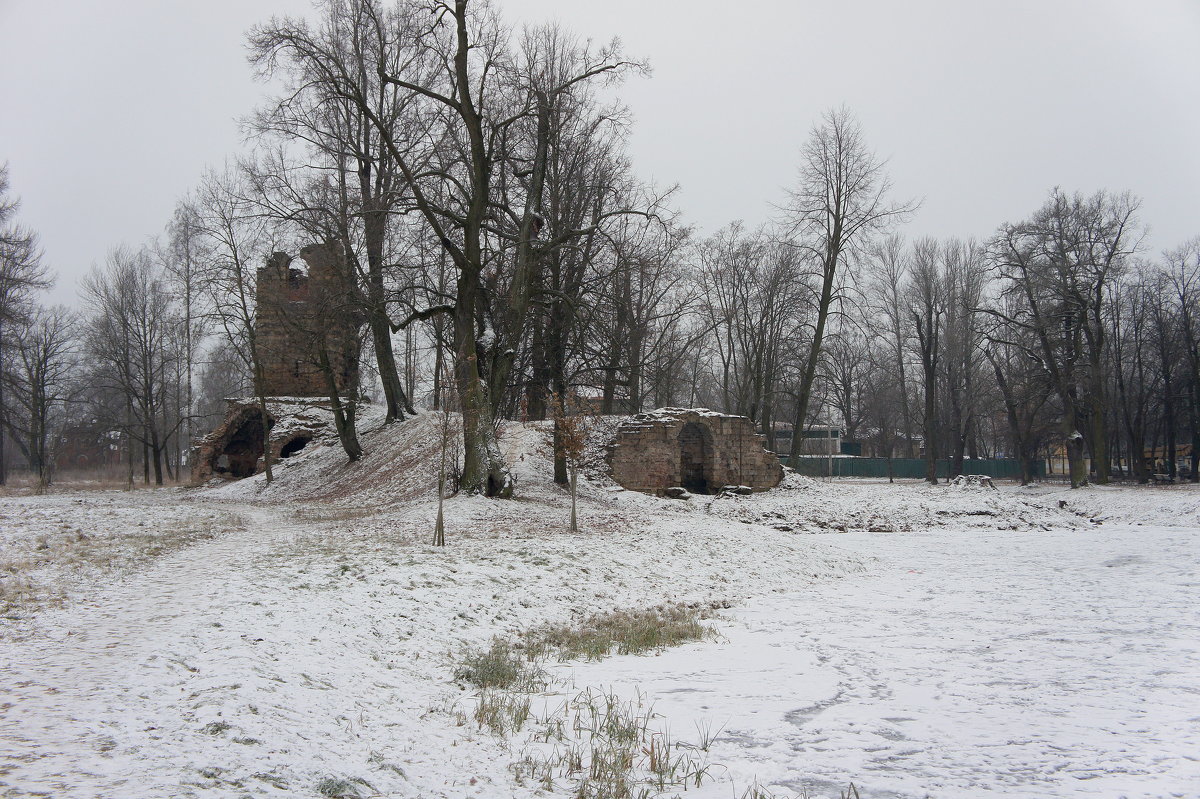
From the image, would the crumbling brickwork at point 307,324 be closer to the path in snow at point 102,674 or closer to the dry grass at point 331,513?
the dry grass at point 331,513

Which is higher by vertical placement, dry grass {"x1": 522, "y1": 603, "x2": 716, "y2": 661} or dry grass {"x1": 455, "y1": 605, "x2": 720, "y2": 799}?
dry grass {"x1": 455, "y1": 605, "x2": 720, "y2": 799}

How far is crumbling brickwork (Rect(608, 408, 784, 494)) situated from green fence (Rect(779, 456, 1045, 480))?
81.0 feet

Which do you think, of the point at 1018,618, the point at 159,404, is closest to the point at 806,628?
the point at 1018,618

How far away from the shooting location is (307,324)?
24.6 m

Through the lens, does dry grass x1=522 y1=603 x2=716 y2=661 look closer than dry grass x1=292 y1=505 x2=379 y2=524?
Yes

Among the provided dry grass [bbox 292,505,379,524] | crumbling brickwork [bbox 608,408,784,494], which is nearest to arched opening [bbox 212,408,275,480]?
dry grass [bbox 292,505,379,524]

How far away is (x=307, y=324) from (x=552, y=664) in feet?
67.1

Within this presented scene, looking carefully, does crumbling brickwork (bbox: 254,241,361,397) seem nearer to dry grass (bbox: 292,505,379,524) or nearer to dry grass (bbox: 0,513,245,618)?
dry grass (bbox: 292,505,379,524)

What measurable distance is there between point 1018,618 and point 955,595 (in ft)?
6.41

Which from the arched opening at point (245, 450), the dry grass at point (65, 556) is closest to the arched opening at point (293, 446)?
the arched opening at point (245, 450)

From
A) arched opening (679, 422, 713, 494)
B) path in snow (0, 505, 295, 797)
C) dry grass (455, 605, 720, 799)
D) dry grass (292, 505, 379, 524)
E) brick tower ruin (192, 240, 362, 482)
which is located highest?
brick tower ruin (192, 240, 362, 482)

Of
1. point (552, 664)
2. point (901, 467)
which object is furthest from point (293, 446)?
point (901, 467)

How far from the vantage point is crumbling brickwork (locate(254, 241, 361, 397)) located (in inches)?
869

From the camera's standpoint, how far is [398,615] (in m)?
7.99
